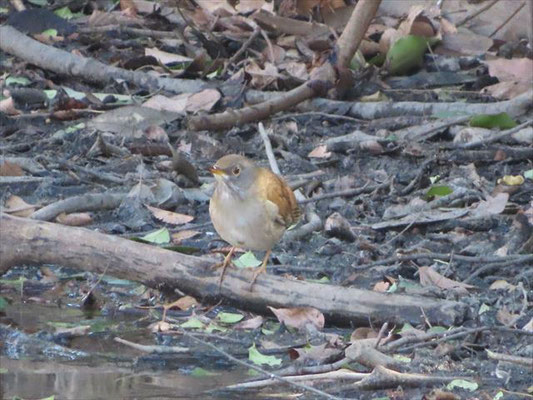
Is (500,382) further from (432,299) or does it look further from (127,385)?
(127,385)

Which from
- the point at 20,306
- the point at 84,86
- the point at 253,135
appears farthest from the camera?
the point at 84,86

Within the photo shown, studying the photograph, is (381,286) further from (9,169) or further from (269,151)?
(9,169)

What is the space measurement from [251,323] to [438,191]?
217cm

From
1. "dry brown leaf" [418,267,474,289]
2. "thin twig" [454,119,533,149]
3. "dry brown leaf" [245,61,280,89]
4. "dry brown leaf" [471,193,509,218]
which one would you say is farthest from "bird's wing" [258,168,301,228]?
"dry brown leaf" [245,61,280,89]

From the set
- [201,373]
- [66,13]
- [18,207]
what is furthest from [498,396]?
[66,13]

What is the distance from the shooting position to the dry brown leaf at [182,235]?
282 inches

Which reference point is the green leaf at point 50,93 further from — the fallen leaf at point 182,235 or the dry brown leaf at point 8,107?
the fallen leaf at point 182,235

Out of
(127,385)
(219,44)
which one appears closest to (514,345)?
(127,385)

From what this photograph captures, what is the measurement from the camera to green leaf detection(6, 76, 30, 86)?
9.97m

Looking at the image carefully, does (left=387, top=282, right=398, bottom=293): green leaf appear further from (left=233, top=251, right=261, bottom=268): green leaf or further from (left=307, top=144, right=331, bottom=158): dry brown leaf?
(left=307, top=144, right=331, bottom=158): dry brown leaf

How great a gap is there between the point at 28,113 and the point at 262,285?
4.38m

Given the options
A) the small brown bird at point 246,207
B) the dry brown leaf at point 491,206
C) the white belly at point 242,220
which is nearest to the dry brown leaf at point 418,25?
the dry brown leaf at point 491,206

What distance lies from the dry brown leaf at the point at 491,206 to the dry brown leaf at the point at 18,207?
259 cm

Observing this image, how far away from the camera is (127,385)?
5.12 meters
